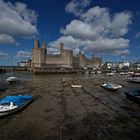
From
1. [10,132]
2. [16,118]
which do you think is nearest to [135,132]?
[10,132]

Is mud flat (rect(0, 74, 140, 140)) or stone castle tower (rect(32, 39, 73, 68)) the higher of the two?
stone castle tower (rect(32, 39, 73, 68))

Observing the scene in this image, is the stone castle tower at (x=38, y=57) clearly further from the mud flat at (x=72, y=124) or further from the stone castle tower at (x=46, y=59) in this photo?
the mud flat at (x=72, y=124)

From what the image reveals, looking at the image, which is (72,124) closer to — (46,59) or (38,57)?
(38,57)

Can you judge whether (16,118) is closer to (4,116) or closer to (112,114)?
(4,116)

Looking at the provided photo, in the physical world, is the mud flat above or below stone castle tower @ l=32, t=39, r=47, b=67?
below

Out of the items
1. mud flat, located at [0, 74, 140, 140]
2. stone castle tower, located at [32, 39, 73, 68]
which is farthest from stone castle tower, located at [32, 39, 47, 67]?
mud flat, located at [0, 74, 140, 140]

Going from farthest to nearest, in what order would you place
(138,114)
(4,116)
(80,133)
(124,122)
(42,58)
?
(42,58), (138,114), (4,116), (124,122), (80,133)

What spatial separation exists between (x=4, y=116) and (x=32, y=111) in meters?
3.59

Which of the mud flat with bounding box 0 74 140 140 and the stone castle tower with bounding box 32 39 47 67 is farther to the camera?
the stone castle tower with bounding box 32 39 47 67

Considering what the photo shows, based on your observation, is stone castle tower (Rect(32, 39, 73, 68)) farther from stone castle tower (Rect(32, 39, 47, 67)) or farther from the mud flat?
the mud flat

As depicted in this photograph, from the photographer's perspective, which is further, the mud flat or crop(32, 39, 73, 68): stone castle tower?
crop(32, 39, 73, 68): stone castle tower

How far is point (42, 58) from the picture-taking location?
190750 mm

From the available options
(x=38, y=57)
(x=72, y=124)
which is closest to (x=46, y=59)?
(x=38, y=57)

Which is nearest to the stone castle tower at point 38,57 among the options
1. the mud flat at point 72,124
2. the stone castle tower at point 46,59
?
the stone castle tower at point 46,59
